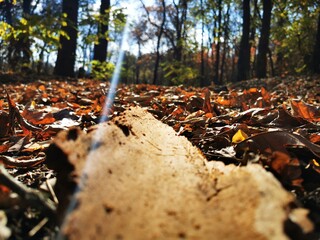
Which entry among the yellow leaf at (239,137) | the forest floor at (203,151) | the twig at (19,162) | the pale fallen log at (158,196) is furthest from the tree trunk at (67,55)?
the pale fallen log at (158,196)

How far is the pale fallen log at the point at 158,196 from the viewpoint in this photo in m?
0.45

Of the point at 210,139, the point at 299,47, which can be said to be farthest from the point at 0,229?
the point at 299,47

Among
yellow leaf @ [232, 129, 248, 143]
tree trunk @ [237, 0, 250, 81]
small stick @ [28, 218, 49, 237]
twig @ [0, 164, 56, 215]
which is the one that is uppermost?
tree trunk @ [237, 0, 250, 81]

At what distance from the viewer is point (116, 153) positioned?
27.1 inches

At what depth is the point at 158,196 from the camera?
560 millimetres

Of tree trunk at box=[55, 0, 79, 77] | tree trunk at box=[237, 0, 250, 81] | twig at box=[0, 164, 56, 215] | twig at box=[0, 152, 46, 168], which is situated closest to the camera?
twig at box=[0, 164, 56, 215]

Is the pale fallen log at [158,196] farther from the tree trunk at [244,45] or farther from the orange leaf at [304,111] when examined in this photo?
the tree trunk at [244,45]

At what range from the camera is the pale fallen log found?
17.5 inches

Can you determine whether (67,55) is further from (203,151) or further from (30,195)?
(30,195)

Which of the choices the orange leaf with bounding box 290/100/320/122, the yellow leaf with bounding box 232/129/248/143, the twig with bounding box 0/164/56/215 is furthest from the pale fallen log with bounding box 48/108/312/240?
the orange leaf with bounding box 290/100/320/122

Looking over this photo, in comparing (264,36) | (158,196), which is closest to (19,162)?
(158,196)

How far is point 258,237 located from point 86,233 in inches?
8.6

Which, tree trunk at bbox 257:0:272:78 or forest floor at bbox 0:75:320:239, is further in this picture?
tree trunk at bbox 257:0:272:78

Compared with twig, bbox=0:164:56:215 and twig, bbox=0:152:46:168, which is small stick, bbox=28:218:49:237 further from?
twig, bbox=0:152:46:168
